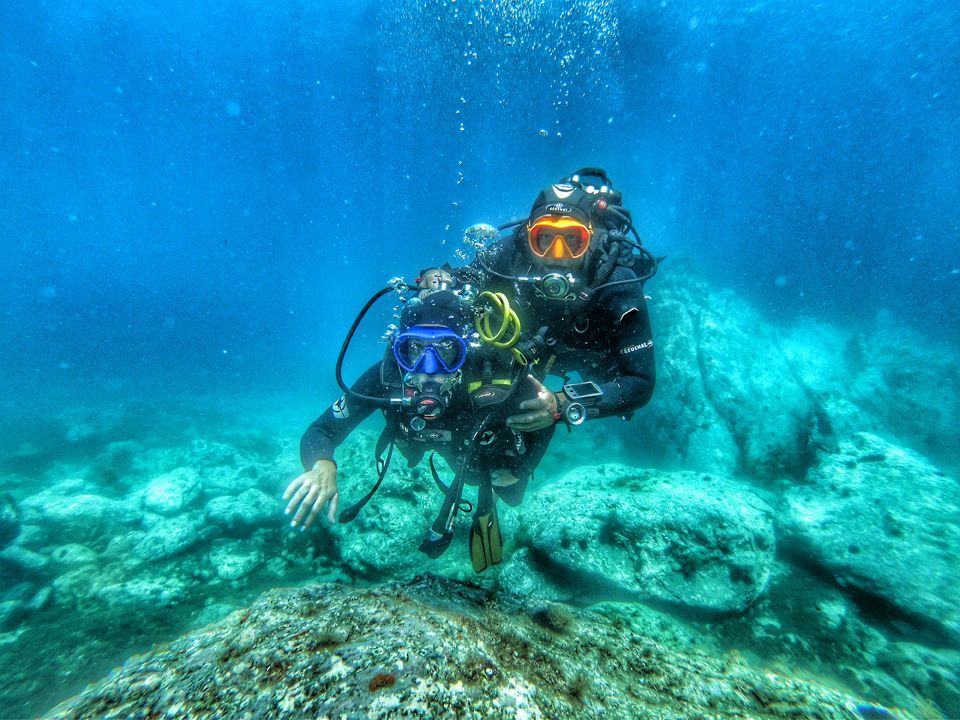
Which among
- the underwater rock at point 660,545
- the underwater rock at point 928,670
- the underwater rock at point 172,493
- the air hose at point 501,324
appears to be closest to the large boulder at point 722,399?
the underwater rock at point 660,545

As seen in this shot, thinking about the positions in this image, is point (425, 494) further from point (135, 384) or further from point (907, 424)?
A: point (135, 384)

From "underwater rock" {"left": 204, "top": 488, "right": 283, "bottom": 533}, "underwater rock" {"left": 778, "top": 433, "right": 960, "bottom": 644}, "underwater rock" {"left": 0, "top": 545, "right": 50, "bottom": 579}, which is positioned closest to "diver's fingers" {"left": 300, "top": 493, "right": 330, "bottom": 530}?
"underwater rock" {"left": 204, "top": 488, "right": 283, "bottom": 533}

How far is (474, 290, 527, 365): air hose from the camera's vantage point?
10.1 ft

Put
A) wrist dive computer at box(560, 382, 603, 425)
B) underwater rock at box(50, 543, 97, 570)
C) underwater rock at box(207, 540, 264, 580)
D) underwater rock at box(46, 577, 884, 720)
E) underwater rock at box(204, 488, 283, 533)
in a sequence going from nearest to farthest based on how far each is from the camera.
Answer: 1. underwater rock at box(46, 577, 884, 720)
2. wrist dive computer at box(560, 382, 603, 425)
3. underwater rock at box(207, 540, 264, 580)
4. underwater rock at box(50, 543, 97, 570)
5. underwater rock at box(204, 488, 283, 533)

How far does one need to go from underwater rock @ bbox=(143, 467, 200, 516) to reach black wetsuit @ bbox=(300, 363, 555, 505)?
6172 mm

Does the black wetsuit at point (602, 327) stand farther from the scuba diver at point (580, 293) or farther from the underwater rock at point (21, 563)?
the underwater rock at point (21, 563)

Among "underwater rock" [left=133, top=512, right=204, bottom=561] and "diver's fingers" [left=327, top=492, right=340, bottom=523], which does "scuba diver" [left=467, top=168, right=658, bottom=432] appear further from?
"underwater rock" [left=133, top=512, right=204, bottom=561]

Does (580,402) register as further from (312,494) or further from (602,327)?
(312,494)

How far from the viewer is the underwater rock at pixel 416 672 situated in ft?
3.99

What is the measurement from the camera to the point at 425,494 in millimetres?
5691

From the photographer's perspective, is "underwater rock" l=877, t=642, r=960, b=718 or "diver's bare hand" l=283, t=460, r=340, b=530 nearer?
"diver's bare hand" l=283, t=460, r=340, b=530

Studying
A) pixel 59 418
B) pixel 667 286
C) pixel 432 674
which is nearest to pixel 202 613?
pixel 432 674

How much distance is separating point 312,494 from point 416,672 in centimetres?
202

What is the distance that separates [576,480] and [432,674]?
4.75m
